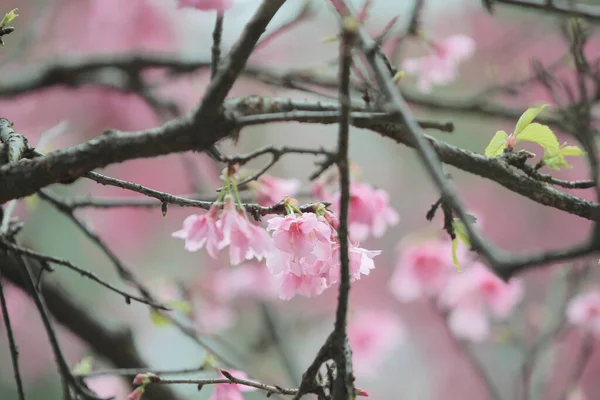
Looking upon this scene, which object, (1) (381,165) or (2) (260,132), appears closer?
(2) (260,132)

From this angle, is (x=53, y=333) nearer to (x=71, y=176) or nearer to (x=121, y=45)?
(x=71, y=176)

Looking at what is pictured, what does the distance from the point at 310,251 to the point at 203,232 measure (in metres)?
0.11

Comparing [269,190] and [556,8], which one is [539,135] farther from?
[269,190]

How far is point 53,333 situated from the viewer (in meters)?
0.67

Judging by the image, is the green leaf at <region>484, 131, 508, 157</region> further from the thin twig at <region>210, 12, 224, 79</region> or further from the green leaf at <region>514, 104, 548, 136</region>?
the thin twig at <region>210, 12, 224, 79</region>

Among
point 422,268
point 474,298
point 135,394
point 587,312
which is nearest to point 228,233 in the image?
point 135,394

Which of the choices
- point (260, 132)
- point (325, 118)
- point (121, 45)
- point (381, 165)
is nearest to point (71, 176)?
point (325, 118)

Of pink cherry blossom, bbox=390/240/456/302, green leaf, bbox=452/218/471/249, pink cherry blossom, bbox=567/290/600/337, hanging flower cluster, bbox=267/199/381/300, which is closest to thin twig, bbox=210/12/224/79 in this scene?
hanging flower cluster, bbox=267/199/381/300

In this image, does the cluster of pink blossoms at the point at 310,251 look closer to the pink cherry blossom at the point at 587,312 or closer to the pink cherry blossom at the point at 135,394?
the pink cherry blossom at the point at 135,394

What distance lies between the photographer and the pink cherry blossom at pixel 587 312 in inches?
53.1

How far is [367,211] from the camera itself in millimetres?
784

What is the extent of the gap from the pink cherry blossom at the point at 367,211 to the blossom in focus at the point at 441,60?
465mm

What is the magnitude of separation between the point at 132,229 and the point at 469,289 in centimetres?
287

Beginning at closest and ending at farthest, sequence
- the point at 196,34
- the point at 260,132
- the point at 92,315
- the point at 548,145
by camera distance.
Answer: the point at 548,145
the point at 92,315
the point at 196,34
the point at 260,132
